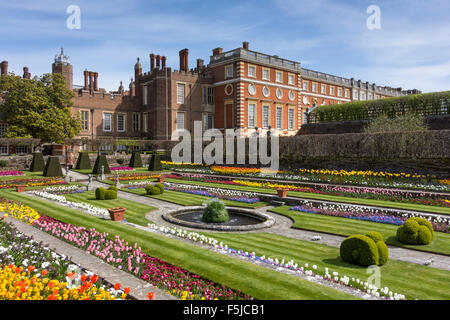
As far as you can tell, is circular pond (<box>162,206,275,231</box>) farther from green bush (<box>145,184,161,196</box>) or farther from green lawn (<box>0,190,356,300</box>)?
green bush (<box>145,184,161,196</box>)

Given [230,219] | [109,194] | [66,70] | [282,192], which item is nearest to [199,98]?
[66,70]

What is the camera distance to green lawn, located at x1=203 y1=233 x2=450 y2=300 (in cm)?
645

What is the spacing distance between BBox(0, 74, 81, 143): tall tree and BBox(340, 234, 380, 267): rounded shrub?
37.9 meters

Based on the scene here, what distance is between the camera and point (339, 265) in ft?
25.7

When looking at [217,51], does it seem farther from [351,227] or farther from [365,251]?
[365,251]

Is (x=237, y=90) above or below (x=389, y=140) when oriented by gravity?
above

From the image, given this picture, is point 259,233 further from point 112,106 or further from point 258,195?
point 112,106

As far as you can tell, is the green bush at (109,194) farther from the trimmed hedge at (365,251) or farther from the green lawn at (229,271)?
the trimmed hedge at (365,251)

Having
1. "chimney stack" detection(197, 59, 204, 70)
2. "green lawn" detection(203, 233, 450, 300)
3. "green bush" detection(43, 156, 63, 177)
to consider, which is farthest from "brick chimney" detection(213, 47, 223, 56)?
"green lawn" detection(203, 233, 450, 300)

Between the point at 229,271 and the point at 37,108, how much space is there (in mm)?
39211

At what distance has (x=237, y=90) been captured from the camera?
147 ft

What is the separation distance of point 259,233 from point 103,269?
598 cm
